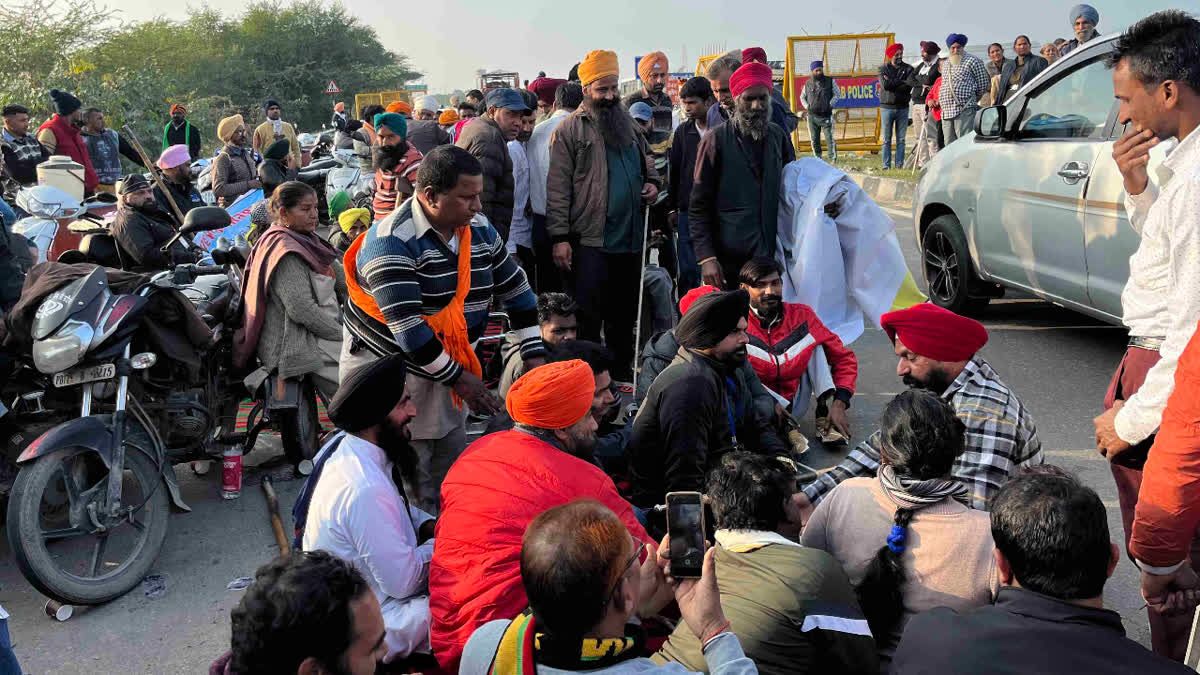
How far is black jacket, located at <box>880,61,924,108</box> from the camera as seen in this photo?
608 inches

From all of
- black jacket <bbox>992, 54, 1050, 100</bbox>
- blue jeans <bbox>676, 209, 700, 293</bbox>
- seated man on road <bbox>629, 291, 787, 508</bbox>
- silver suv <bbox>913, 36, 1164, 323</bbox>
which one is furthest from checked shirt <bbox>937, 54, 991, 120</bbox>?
seated man on road <bbox>629, 291, 787, 508</bbox>

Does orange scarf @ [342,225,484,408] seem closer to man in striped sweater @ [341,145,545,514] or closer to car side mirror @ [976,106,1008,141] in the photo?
man in striped sweater @ [341,145,545,514]

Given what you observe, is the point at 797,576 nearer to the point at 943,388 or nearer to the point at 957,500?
the point at 957,500

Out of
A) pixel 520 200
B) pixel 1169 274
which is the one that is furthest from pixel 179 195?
pixel 1169 274

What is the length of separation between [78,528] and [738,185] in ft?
13.3

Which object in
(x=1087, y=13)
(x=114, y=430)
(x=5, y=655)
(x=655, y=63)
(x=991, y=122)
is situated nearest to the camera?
(x=5, y=655)

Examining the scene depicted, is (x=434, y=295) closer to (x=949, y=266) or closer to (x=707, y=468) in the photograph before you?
(x=707, y=468)

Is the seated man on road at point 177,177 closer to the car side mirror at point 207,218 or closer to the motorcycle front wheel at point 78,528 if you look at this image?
the car side mirror at point 207,218

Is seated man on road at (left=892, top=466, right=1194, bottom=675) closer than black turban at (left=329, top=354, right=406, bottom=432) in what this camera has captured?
Yes

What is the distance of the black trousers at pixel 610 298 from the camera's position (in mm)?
6402

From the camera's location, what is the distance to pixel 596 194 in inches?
247

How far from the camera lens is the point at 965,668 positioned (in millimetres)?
1995

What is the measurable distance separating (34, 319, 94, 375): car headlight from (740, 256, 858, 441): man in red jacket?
3305 millimetres

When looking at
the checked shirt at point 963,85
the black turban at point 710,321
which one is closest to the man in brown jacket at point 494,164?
the black turban at point 710,321
